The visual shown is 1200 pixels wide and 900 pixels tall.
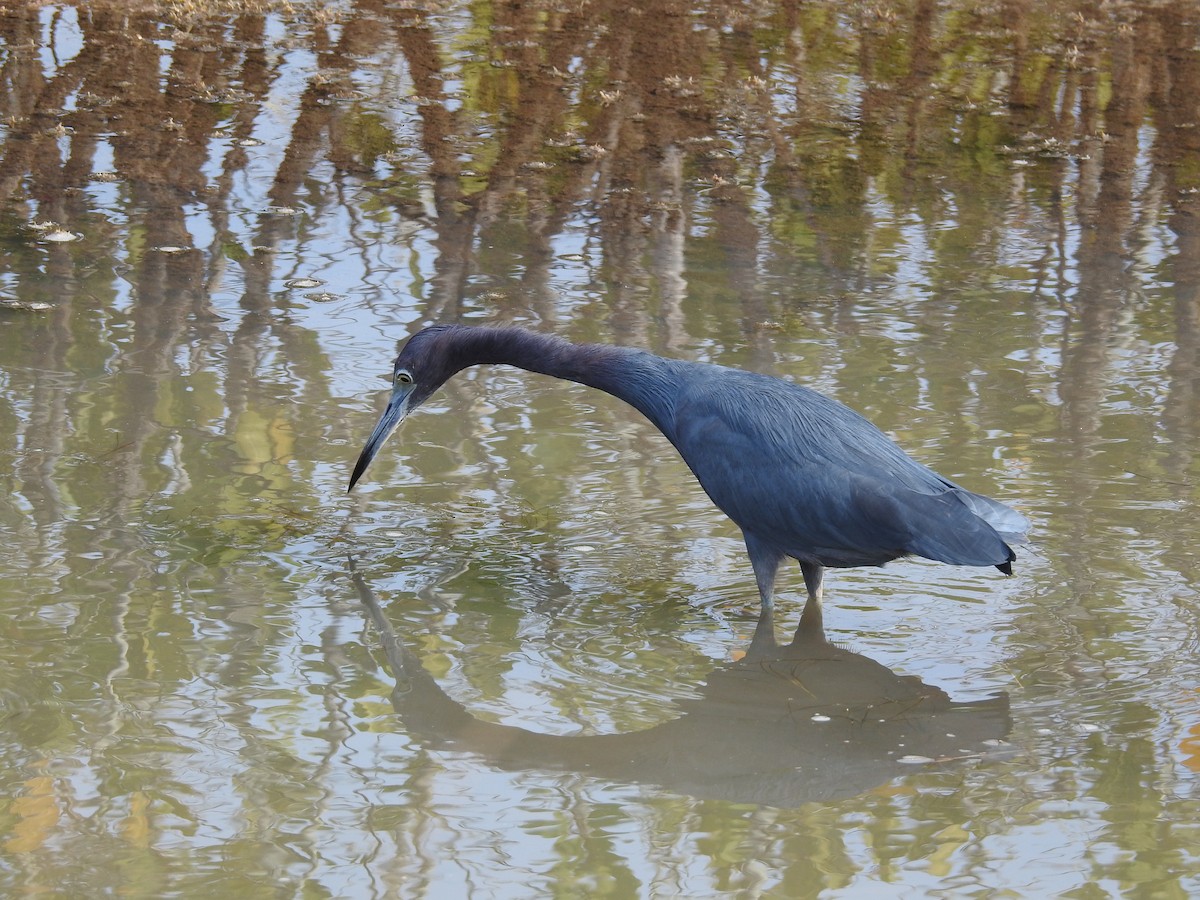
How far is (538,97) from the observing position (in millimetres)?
12141

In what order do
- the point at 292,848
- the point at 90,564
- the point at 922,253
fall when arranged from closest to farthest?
the point at 292,848, the point at 90,564, the point at 922,253

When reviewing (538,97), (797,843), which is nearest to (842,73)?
(538,97)

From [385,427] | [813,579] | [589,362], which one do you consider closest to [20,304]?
[385,427]

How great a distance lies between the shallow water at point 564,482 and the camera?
14.1 feet

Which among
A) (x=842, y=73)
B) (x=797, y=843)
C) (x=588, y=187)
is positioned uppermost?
(x=842, y=73)

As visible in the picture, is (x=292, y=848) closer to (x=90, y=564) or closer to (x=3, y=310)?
(x=90, y=564)

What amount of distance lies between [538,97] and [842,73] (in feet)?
8.67

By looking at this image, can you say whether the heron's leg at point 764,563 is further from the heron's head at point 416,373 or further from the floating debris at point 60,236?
the floating debris at point 60,236

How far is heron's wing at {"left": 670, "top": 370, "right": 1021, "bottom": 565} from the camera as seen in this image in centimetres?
511

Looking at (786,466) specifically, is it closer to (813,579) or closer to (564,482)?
→ (813,579)

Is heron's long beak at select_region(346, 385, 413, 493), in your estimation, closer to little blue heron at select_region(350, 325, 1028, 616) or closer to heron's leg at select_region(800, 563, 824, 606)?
little blue heron at select_region(350, 325, 1028, 616)

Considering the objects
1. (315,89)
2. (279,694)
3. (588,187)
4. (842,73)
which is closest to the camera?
(279,694)

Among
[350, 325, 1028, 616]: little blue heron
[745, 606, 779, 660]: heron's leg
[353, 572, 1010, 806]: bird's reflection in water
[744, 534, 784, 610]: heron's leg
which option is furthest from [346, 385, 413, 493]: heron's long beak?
[745, 606, 779, 660]: heron's leg

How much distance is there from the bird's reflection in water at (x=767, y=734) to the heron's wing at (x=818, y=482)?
0.44 meters
